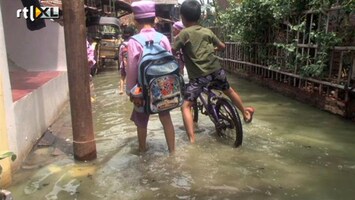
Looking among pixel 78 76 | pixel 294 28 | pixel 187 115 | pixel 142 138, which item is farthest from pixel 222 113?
pixel 294 28

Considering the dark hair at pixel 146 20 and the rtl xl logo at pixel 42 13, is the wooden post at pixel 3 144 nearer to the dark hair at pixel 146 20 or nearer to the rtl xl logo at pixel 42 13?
the rtl xl logo at pixel 42 13

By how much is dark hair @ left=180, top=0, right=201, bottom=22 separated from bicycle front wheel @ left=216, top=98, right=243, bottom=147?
3.64 ft

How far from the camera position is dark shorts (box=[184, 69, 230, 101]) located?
4852 mm

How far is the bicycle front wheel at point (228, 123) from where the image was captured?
15.2 feet

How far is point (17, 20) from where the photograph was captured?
7.95 m

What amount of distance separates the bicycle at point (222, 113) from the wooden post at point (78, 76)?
5.26ft

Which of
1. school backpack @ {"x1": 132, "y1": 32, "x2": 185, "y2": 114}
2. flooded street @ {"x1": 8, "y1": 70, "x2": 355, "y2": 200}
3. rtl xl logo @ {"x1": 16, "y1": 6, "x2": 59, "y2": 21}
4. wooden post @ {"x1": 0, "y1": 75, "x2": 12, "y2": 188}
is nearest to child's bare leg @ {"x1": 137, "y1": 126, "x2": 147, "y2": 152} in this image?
flooded street @ {"x1": 8, "y1": 70, "x2": 355, "y2": 200}

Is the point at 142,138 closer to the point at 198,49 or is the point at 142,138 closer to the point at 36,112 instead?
the point at 198,49

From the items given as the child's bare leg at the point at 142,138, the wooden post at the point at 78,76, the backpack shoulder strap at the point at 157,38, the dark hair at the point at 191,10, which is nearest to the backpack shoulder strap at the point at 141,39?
the backpack shoulder strap at the point at 157,38

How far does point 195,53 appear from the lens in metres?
4.77

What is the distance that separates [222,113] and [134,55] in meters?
1.58

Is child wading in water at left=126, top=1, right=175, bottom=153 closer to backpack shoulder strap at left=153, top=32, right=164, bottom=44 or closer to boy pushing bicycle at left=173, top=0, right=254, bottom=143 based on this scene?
backpack shoulder strap at left=153, top=32, right=164, bottom=44

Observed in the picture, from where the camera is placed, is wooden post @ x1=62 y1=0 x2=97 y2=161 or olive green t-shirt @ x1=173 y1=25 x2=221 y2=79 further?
olive green t-shirt @ x1=173 y1=25 x2=221 y2=79

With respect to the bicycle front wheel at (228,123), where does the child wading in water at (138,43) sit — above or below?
above
